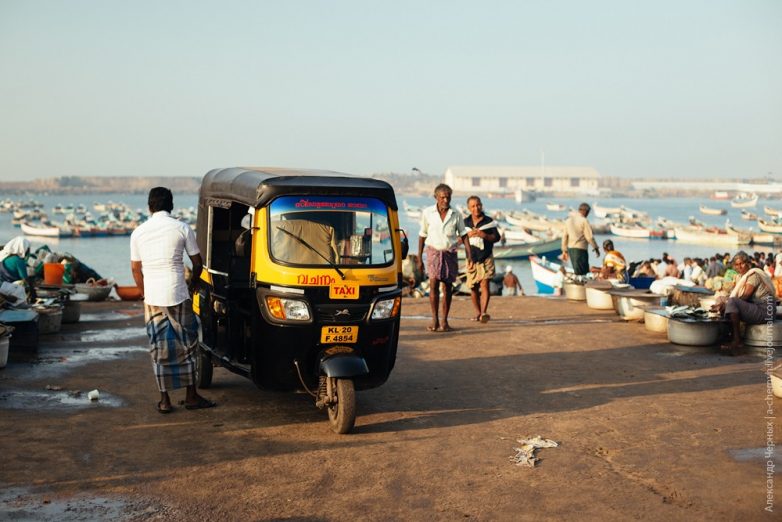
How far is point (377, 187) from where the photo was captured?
738cm

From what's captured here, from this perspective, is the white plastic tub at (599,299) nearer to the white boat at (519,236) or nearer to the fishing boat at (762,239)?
the white boat at (519,236)

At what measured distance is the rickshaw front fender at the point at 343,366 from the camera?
6883 millimetres

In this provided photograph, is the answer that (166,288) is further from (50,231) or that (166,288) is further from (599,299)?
(50,231)

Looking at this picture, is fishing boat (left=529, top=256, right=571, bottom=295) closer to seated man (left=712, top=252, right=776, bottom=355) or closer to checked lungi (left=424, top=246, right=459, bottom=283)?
checked lungi (left=424, top=246, right=459, bottom=283)

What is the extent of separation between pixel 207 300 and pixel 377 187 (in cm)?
229

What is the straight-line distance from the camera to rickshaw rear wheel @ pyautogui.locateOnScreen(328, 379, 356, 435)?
689 cm

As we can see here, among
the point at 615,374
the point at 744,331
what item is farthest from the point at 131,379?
the point at 744,331

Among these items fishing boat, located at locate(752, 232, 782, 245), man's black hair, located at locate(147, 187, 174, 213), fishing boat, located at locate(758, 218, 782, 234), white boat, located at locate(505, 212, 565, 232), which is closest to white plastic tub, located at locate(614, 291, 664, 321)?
man's black hair, located at locate(147, 187, 174, 213)

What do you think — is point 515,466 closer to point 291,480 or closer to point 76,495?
point 291,480

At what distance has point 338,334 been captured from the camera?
7.09 meters

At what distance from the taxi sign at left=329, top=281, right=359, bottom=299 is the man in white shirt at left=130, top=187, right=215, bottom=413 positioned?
140 centimetres

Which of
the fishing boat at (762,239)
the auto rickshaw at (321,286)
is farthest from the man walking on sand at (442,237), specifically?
the fishing boat at (762,239)

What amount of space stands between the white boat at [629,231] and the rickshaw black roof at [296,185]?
86045 mm

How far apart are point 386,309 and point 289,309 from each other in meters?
0.86
